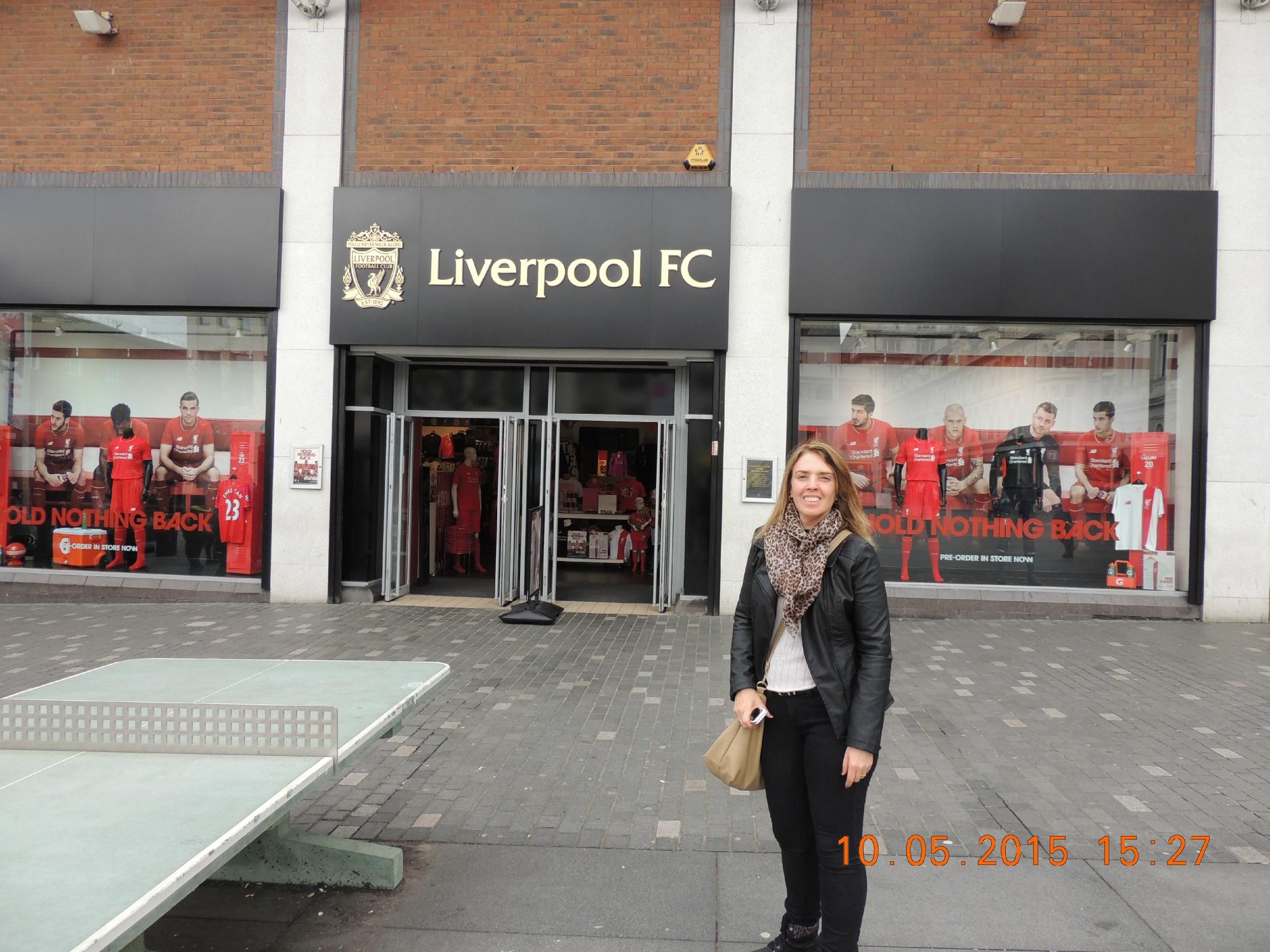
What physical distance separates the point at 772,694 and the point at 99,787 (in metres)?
2.03

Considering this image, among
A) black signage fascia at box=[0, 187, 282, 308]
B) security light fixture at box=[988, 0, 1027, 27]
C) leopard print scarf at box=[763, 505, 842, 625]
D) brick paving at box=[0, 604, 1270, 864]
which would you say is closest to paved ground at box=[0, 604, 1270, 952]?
brick paving at box=[0, 604, 1270, 864]

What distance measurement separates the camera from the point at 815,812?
2600 millimetres

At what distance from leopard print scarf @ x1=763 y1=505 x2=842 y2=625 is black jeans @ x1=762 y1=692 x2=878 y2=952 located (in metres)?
0.29

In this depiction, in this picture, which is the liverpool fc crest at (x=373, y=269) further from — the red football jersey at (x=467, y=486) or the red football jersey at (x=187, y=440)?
the red football jersey at (x=467, y=486)

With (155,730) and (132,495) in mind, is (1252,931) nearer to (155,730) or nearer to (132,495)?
(155,730)

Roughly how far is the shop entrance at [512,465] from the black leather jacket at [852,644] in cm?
A: 681

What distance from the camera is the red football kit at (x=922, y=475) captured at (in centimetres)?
969

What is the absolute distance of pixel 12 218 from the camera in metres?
9.70

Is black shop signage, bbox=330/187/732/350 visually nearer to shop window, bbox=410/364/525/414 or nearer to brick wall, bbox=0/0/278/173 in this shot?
shop window, bbox=410/364/525/414

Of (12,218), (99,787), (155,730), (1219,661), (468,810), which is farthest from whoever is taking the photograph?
(12,218)

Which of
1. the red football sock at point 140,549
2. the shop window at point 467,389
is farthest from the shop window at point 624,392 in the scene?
the red football sock at point 140,549

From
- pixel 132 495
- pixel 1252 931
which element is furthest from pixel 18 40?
pixel 1252 931

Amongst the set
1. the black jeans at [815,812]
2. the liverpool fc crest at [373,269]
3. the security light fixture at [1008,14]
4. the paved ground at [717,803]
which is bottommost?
the paved ground at [717,803]

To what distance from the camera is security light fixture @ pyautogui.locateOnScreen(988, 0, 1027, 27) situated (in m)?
8.84
